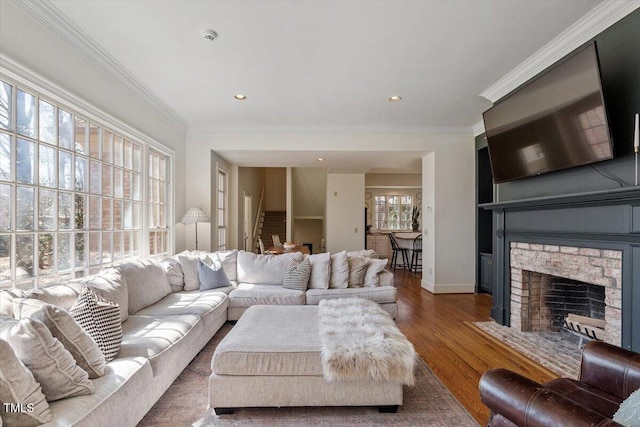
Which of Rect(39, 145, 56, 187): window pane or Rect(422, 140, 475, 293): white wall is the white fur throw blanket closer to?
Rect(39, 145, 56, 187): window pane

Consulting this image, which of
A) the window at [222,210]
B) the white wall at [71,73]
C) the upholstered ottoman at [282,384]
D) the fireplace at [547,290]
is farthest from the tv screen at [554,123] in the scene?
the window at [222,210]

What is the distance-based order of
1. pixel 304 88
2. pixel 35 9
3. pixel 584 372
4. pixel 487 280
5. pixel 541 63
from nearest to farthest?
1. pixel 584 372
2. pixel 35 9
3. pixel 541 63
4. pixel 304 88
5. pixel 487 280

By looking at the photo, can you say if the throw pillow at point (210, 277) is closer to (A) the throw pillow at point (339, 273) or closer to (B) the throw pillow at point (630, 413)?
(A) the throw pillow at point (339, 273)

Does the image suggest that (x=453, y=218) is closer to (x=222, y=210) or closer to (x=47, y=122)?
(x=222, y=210)

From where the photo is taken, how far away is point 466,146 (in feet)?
17.0

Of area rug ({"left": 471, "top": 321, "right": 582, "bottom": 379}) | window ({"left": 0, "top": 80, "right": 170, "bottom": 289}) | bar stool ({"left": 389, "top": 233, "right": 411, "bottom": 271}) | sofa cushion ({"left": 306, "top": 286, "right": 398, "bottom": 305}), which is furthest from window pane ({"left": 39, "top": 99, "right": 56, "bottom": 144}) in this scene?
bar stool ({"left": 389, "top": 233, "right": 411, "bottom": 271})

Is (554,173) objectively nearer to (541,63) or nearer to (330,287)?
(541,63)

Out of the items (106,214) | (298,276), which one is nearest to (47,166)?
(106,214)

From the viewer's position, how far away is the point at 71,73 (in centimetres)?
254

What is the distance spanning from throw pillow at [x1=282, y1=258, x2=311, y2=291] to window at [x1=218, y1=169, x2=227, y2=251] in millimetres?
2595

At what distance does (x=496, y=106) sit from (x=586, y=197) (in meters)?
1.36

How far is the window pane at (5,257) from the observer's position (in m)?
1.97

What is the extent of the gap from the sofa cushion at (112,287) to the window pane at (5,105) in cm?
113

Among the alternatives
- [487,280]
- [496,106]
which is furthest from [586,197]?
[487,280]
